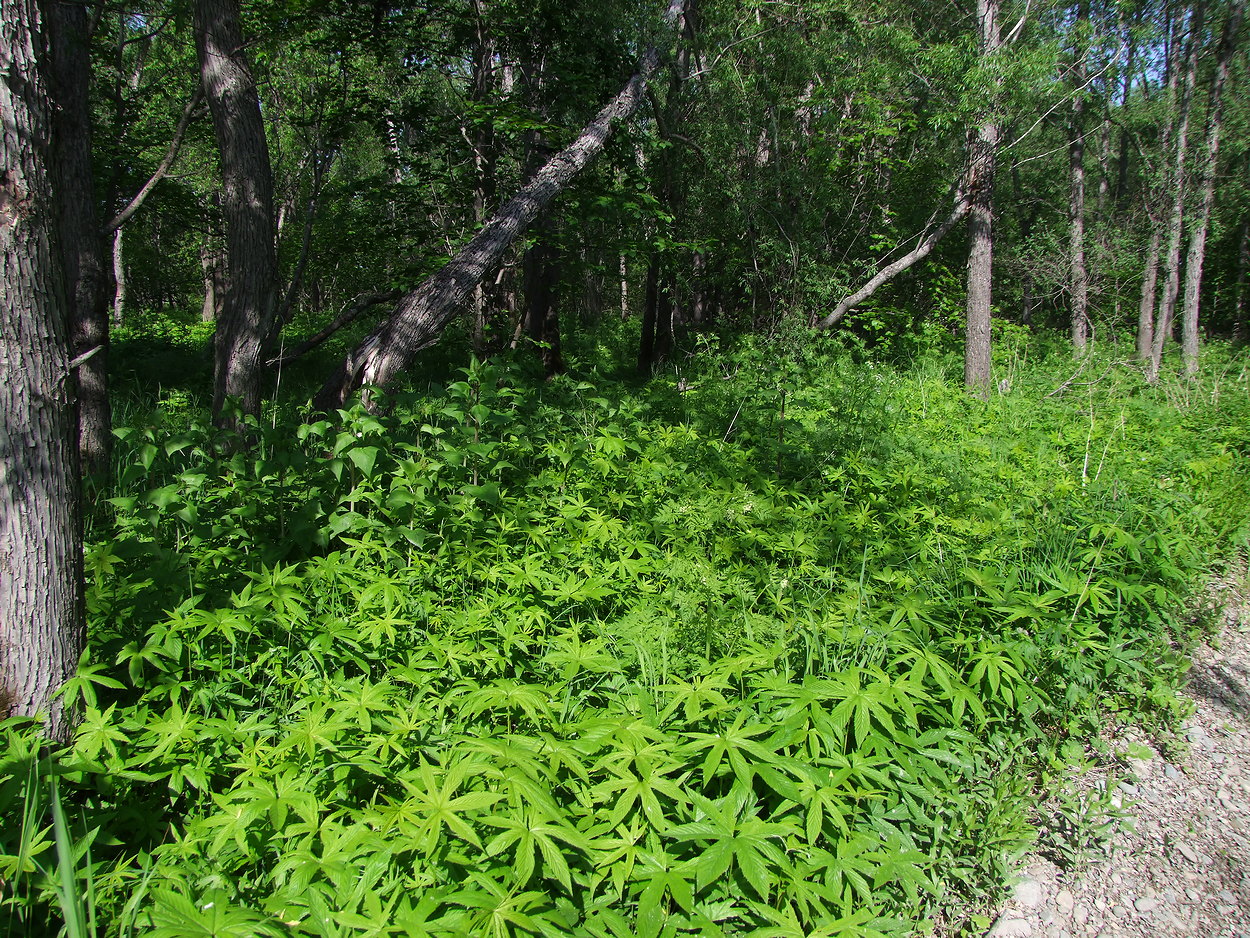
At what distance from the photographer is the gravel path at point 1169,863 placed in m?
2.40

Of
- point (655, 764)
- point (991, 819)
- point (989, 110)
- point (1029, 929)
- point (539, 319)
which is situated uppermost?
point (989, 110)

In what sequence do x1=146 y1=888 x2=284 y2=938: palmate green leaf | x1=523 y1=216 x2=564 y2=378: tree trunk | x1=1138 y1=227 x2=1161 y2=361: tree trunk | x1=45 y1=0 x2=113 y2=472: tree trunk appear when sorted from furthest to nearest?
x1=1138 y1=227 x2=1161 y2=361: tree trunk < x1=523 y1=216 x2=564 y2=378: tree trunk < x1=45 y1=0 x2=113 y2=472: tree trunk < x1=146 y1=888 x2=284 y2=938: palmate green leaf

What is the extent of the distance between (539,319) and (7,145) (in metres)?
7.85

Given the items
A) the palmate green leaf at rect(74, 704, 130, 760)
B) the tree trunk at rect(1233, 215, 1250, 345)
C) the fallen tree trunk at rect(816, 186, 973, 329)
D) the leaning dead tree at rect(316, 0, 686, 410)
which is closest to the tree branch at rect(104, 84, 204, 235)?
the leaning dead tree at rect(316, 0, 686, 410)

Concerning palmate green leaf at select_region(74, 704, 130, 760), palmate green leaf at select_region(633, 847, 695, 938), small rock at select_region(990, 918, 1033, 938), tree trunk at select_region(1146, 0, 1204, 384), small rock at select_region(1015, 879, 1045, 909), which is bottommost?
small rock at select_region(990, 918, 1033, 938)

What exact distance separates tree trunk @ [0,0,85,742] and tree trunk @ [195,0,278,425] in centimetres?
321

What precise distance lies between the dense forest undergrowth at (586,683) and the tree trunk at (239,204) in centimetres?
109

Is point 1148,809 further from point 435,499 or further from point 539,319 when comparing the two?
point 539,319

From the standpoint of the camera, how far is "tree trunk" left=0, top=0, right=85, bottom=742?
2154 mm

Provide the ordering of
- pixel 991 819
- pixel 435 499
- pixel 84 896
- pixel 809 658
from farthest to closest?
pixel 435 499, pixel 809 658, pixel 991 819, pixel 84 896

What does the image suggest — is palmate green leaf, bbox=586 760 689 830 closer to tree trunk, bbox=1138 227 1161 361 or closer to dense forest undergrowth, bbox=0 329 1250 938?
dense forest undergrowth, bbox=0 329 1250 938

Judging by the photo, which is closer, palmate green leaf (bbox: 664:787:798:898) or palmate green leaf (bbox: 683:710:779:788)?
palmate green leaf (bbox: 664:787:798:898)

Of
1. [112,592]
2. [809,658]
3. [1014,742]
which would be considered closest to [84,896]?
[112,592]

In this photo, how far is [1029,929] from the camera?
7.77ft
